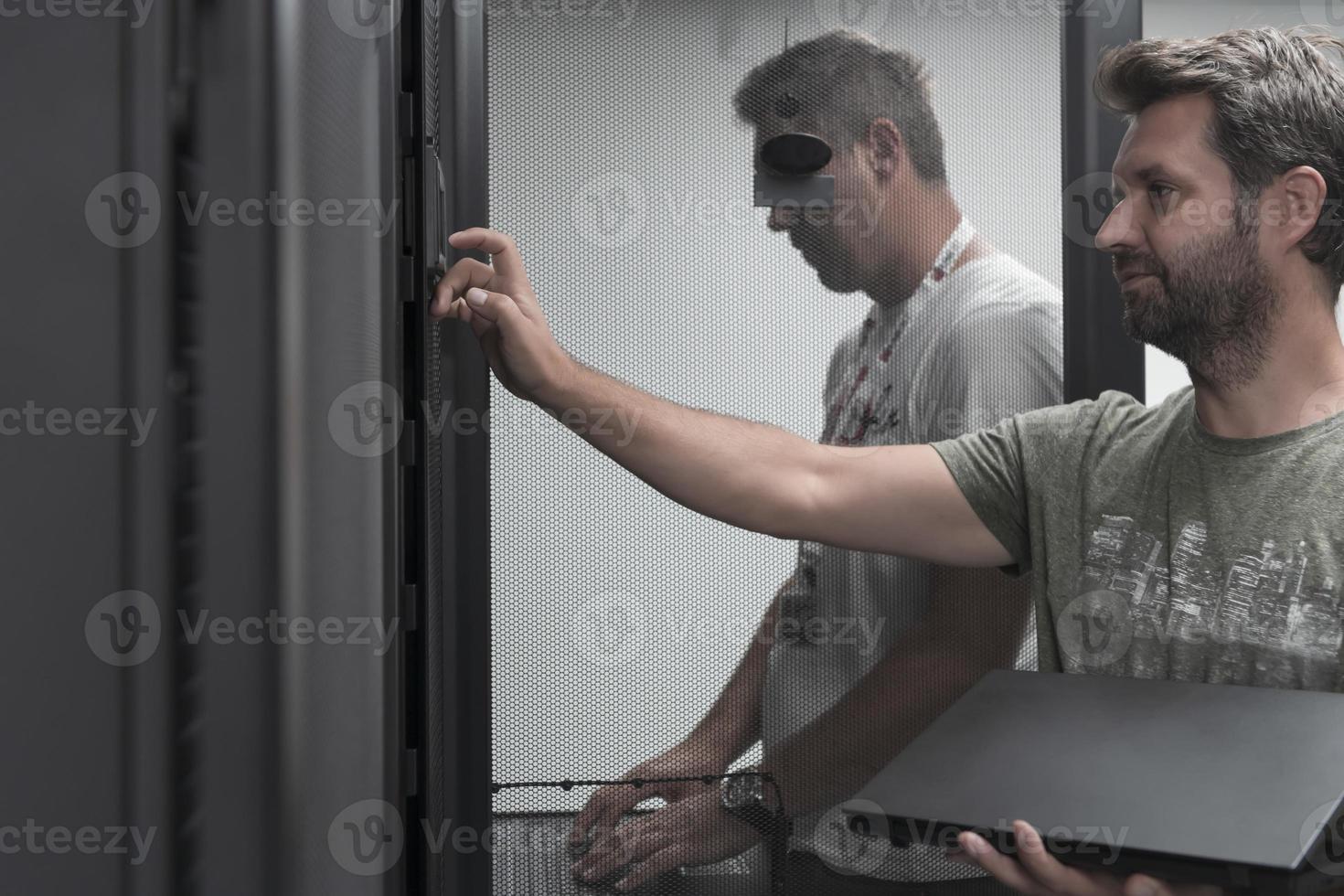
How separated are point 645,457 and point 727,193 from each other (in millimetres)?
233

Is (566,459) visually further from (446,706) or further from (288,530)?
(288,530)

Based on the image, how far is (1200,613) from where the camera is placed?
34.4 inches

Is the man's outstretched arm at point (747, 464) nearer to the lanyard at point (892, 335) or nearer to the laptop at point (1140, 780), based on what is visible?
the lanyard at point (892, 335)

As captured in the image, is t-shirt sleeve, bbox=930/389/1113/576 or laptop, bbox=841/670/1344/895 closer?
laptop, bbox=841/670/1344/895

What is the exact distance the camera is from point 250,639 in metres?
0.42

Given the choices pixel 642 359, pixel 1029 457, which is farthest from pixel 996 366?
pixel 642 359

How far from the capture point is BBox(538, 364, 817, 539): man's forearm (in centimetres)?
86

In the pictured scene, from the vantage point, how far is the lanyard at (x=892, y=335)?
938mm

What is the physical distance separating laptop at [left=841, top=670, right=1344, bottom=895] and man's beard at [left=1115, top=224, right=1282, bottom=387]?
0.30 m

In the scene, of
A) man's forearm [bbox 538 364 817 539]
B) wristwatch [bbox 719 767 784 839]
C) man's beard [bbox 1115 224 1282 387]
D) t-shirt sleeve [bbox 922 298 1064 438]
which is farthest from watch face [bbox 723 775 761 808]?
man's beard [bbox 1115 224 1282 387]

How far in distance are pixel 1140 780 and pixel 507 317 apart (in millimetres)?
498

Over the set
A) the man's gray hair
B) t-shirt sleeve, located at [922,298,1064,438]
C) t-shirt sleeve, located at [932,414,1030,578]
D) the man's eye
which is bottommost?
t-shirt sleeve, located at [932,414,1030,578]

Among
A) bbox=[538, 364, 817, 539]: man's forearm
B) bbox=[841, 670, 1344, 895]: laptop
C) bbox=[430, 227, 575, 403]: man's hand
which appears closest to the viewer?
bbox=[841, 670, 1344, 895]: laptop

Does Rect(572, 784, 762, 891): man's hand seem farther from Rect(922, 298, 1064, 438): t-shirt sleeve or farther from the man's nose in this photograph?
the man's nose
